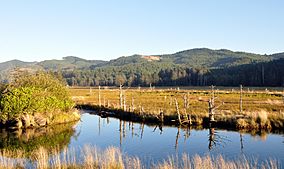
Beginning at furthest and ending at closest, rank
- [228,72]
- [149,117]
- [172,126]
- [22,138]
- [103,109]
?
1. [228,72]
2. [103,109]
3. [149,117]
4. [172,126]
5. [22,138]

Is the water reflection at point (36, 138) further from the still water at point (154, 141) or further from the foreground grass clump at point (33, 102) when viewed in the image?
the foreground grass clump at point (33, 102)

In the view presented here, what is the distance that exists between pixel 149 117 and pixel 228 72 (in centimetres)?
13894

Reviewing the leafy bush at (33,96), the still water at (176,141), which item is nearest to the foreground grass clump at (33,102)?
the leafy bush at (33,96)

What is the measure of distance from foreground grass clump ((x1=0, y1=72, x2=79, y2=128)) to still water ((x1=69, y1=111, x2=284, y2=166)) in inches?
169

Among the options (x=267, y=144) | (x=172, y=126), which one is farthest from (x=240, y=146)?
(x=172, y=126)

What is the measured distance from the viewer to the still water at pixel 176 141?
25.3 metres

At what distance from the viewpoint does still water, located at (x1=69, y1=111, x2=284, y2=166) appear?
2528cm

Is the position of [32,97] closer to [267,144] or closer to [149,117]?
[149,117]

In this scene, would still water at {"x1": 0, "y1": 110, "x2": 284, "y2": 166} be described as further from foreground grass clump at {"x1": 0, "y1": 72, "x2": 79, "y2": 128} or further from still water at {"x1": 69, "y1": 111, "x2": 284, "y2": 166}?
foreground grass clump at {"x1": 0, "y1": 72, "x2": 79, "y2": 128}

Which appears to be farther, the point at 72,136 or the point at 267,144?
the point at 72,136

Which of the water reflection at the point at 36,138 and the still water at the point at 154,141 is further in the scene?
the water reflection at the point at 36,138

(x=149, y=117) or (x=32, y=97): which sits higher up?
(x=32, y=97)

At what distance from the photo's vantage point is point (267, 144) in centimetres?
Result: 2780

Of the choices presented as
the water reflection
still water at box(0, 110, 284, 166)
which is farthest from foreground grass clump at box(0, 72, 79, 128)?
still water at box(0, 110, 284, 166)
